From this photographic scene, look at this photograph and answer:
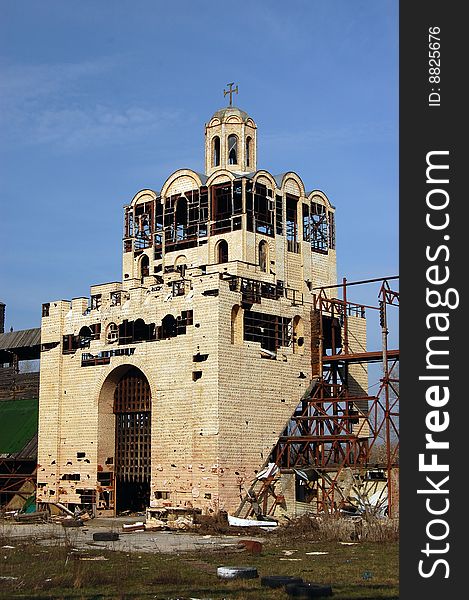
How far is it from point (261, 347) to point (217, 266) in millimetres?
4504

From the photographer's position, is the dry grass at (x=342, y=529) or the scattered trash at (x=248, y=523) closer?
the dry grass at (x=342, y=529)

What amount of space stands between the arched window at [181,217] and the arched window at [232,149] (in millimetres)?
3257

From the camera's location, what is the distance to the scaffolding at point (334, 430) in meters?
36.6

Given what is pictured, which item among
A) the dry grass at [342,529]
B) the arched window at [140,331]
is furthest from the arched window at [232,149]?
the dry grass at [342,529]

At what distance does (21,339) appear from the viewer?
50812 mm

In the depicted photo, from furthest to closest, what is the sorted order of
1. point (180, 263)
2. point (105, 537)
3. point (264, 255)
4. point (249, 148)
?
point (249, 148) < point (180, 263) < point (264, 255) < point (105, 537)

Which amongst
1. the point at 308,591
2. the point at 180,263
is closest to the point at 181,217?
the point at 180,263

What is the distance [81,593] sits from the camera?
17.5 metres

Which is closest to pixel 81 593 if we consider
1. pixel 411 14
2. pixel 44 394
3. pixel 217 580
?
pixel 217 580

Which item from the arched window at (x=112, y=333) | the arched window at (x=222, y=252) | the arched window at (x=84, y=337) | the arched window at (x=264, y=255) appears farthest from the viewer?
the arched window at (x=84, y=337)

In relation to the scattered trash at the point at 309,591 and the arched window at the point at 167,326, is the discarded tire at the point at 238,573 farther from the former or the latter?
the arched window at the point at 167,326

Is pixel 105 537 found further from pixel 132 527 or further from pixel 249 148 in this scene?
pixel 249 148

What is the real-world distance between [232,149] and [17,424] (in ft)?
61.4

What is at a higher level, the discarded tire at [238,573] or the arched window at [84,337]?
the arched window at [84,337]
